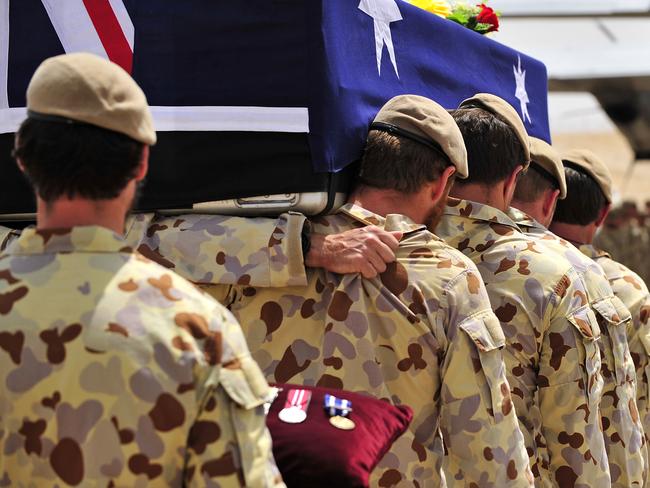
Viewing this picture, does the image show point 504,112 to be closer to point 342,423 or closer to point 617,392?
point 617,392

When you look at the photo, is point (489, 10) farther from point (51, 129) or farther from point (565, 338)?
point (51, 129)

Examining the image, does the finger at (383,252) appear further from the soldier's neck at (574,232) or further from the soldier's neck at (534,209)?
the soldier's neck at (574,232)

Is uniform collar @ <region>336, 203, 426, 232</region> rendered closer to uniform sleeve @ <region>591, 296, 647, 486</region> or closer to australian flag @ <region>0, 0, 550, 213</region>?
australian flag @ <region>0, 0, 550, 213</region>

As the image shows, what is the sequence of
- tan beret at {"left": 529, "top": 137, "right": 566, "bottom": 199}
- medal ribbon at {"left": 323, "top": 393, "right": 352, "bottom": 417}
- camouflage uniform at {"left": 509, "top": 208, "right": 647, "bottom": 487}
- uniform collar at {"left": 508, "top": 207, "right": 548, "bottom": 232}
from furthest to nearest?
tan beret at {"left": 529, "top": 137, "right": 566, "bottom": 199} → camouflage uniform at {"left": 509, "top": 208, "right": 647, "bottom": 487} → uniform collar at {"left": 508, "top": 207, "right": 548, "bottom": 232} → medal ribbon at {"left": 323, "top": 393, "right": 352, "bottom": 417}

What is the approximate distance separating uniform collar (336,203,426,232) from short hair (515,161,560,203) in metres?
1.08

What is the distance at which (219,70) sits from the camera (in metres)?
3.05

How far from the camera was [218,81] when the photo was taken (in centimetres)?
306

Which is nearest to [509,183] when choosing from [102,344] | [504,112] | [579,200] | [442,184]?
[504,112]

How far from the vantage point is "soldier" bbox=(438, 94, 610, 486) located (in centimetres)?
351

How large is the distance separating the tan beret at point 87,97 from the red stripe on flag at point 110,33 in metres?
1.10

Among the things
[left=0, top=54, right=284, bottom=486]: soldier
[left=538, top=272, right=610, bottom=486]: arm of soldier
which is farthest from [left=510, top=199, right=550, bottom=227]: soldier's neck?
[left=0, top=54, right=284, bottom=486]: soldier

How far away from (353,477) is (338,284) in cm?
92

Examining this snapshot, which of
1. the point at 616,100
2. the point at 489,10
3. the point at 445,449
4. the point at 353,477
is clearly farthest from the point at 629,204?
the point at 353,477

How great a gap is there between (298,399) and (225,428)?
0.36 metres
